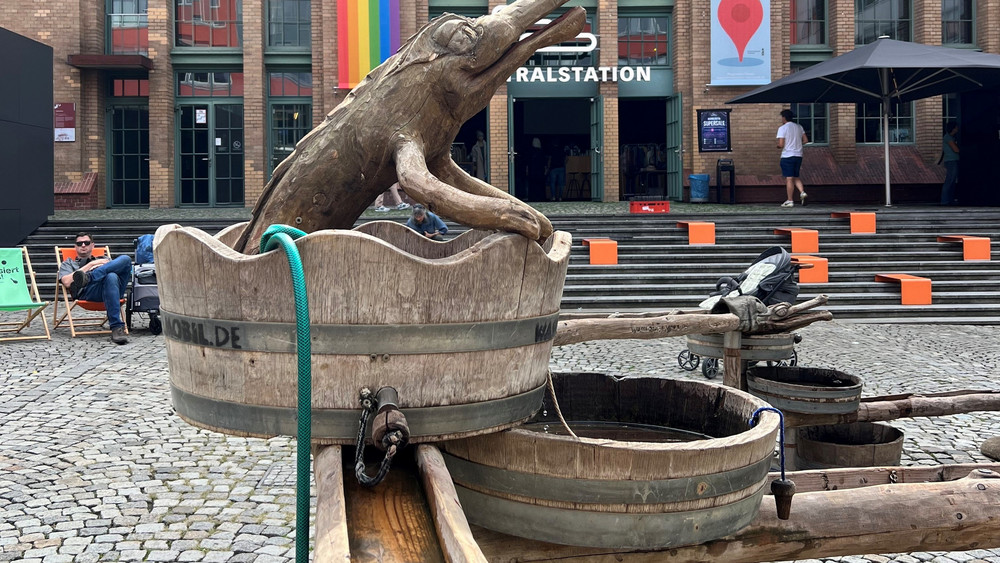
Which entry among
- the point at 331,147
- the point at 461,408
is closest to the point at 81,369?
the point at 331,147

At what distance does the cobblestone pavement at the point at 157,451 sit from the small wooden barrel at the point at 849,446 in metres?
0.33

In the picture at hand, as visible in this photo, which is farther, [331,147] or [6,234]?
[6,234]

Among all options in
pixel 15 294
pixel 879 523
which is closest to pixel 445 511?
pixel 879 523

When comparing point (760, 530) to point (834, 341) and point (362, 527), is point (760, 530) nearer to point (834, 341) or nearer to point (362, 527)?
point (362, 527)

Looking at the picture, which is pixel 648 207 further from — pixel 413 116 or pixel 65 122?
pixel 413 116

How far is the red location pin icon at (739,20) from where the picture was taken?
21203 mm

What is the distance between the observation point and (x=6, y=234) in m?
15.3

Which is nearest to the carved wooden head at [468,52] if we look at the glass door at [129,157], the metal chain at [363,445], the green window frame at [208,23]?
Result: the metal chain at [363,445]

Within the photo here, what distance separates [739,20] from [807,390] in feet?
60.4

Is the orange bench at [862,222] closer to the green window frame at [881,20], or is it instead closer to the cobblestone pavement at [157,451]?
the cobblestone pavement at [157,451]

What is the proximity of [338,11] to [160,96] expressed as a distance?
4.75 metres

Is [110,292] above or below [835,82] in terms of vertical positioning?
below

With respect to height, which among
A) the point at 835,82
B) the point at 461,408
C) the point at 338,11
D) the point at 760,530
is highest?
the point at 338,11

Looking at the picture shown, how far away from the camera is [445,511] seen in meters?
1.75
